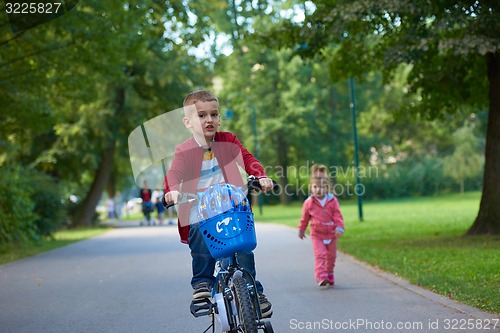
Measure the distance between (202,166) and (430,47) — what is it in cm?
1119

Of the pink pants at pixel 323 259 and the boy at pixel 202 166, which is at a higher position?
the boy at pixel 202 166

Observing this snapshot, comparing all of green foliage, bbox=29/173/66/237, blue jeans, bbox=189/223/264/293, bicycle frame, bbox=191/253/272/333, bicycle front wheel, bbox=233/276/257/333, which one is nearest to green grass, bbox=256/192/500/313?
blue jeans, bbox=189/223/264/293

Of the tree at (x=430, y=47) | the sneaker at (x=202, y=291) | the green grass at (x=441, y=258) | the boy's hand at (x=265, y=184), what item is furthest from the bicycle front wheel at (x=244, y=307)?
the tree at (x=430, y=47)

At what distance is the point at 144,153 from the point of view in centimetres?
603

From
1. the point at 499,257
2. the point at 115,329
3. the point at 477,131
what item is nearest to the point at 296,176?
the point at 477,131

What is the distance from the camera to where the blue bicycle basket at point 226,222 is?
529cm

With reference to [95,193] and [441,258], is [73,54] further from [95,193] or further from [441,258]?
[95,193]

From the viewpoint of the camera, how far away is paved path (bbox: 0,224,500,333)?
7.64 meters

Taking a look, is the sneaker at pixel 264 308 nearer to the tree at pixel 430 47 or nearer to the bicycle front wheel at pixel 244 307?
the bicycle front wheel at pixel 244 307

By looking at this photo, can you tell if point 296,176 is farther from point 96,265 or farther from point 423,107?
point 96,265

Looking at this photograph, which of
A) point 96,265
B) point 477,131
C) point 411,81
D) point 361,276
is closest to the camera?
point 361,276

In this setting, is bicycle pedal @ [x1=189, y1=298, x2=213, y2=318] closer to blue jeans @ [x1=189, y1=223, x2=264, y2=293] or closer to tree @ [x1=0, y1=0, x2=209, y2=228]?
blue jeans @ [x1=189, y1=223, x2=264, y2=293]

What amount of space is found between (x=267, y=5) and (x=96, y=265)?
10.0 m

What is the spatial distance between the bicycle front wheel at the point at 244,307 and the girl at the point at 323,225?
5.16 meters
